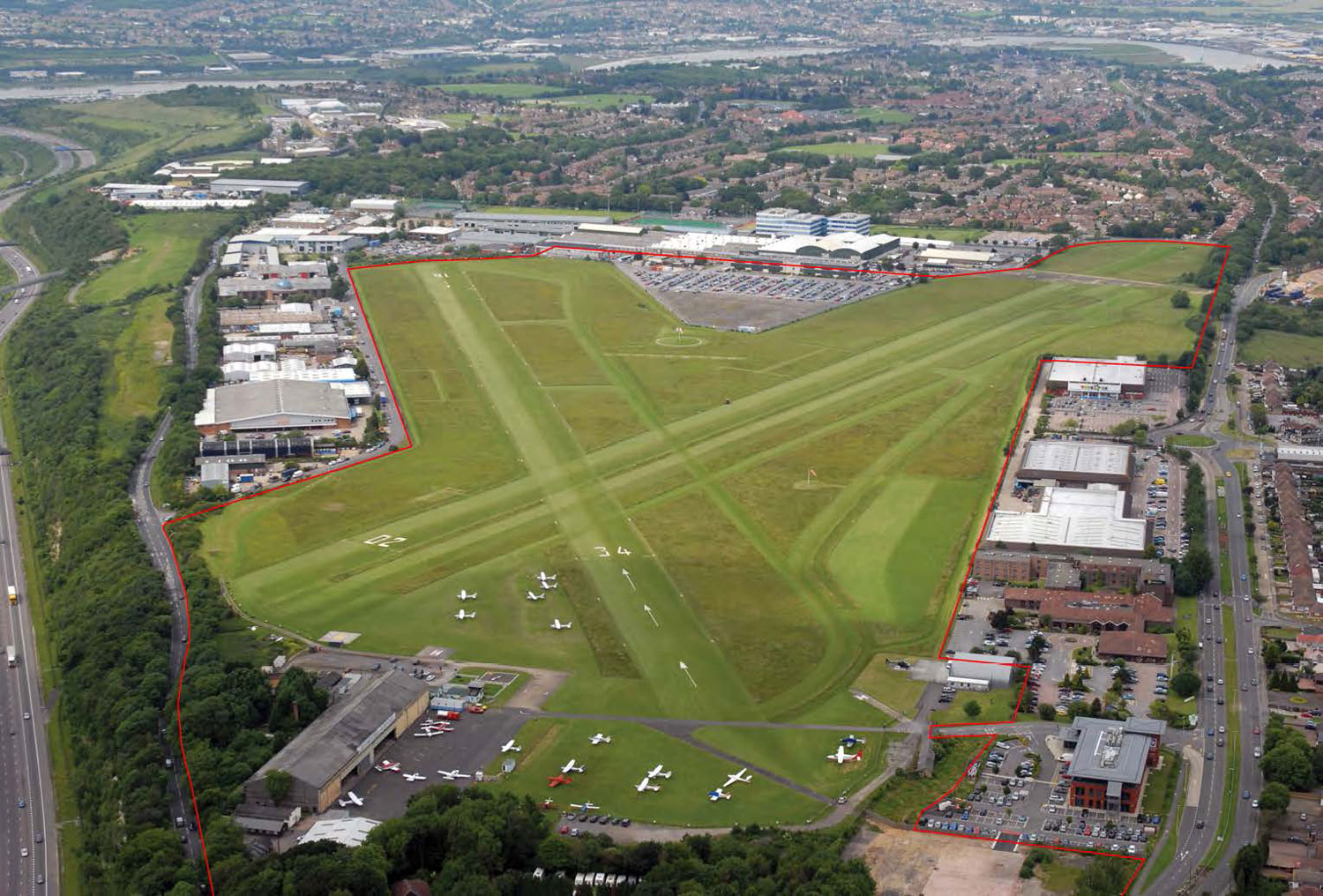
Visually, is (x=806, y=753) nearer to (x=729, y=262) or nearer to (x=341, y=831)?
(x=341, y=831)

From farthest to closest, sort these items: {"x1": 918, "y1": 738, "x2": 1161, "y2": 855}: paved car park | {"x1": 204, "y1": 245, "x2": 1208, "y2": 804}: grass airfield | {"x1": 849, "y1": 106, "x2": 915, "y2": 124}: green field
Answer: {"x1": 849, "y1": 106, "x2": 915, "y2": 124}: green field, {"x1": 204, "y1": 245, "x2": 1208, "y2": 804}: grass airfield, {"x1": 918, "y1": 738, "x2": 1161, "y2": 855}: paved car park

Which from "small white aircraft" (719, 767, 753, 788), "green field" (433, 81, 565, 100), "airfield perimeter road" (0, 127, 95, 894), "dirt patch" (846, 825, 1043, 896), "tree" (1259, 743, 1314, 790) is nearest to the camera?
"dirt patch" (846, 825, 1043, 896)

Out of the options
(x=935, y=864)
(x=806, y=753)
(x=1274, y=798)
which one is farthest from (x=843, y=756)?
(x=1274, y=798)

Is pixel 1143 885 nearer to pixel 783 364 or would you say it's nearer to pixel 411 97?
pixel 783 364

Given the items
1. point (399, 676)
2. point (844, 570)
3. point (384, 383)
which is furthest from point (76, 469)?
point (844, 570)

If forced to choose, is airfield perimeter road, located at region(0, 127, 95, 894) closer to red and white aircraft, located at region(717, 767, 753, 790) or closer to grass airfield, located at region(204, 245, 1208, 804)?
grass airfield, located at region(204, 245, 1208, 804)

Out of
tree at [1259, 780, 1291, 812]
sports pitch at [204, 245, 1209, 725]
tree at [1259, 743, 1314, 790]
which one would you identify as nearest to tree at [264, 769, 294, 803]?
sports pitch at [204, 245, 1209, 725]

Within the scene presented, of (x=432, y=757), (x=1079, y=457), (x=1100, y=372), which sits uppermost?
(x=1100, y=372)

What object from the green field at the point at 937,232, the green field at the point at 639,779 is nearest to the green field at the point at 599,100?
the green field at the point at 937,232
